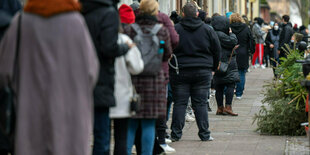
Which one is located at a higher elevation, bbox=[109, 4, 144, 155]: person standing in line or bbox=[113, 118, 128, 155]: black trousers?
bbox=[109, 4, 144, 155]: person standing in line

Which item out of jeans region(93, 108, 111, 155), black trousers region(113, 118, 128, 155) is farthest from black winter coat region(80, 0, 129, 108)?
black trousers region(113, 118, 128, 155)

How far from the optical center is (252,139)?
974 centimetres

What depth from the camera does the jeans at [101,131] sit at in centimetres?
623

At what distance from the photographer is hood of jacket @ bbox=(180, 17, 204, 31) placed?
922cm

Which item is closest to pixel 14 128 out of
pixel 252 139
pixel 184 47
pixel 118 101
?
pixel 118 101

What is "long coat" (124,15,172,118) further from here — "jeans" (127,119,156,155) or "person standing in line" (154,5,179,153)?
"person standing in line" (154,5,179,153)

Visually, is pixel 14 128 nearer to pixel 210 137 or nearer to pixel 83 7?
pixel 83 7

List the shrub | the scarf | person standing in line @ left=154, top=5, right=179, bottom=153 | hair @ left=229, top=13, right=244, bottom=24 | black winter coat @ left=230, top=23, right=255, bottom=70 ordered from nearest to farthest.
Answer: the scarf, person standing in line @ left=154, top=5, right=179, bottom=153, the shrub, hair @ left=229, top=13, right=244, bottom=24, black winter coat @ left=230, top=23, right=255, bottom=70

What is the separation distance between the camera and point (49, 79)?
5090 mm

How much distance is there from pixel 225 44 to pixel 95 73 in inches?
292

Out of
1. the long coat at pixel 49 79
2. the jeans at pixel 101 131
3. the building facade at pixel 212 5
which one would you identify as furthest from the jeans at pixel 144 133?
the building facade at pixel 212 5

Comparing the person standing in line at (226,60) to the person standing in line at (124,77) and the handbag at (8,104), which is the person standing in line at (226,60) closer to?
the person standing in line at (124,77)

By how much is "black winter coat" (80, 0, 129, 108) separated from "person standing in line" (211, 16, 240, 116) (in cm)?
607

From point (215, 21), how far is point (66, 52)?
732cm
